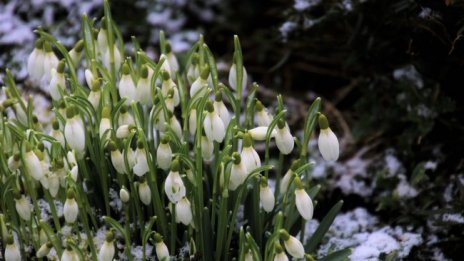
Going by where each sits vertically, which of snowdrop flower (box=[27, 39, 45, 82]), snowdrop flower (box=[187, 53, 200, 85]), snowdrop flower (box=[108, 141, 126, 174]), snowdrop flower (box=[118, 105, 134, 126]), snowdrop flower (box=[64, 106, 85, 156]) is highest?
snowdrop flower (box=[27, 39, 45, 82])

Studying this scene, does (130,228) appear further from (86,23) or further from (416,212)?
(416,212)

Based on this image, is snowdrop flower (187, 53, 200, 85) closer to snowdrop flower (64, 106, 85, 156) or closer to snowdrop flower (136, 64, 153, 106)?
snowdrop flower (136, 64, 153, 106)

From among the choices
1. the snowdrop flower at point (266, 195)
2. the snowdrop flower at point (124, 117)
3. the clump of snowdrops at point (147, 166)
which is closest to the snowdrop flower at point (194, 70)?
the clump of snowdrops at point (147, 166)

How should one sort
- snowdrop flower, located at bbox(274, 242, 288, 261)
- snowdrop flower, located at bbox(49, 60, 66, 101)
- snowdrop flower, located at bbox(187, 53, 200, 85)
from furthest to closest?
snowdrop flower, located at bbox(187, 53, 200, 85) < snowdrop flower, located at bbox(49, 60, 66, 101) < snowdrop flower, located at bbox(274, 242, 288, 261)

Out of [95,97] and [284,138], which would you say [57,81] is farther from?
[284,138]

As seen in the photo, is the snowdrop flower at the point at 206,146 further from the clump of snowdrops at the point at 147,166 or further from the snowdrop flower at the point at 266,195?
the snowdrop flower at the point at 266,195

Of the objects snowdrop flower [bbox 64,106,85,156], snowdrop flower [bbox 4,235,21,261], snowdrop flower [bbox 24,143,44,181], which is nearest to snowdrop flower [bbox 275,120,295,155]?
snowdrop flower [bbox 64,106,85,156]
